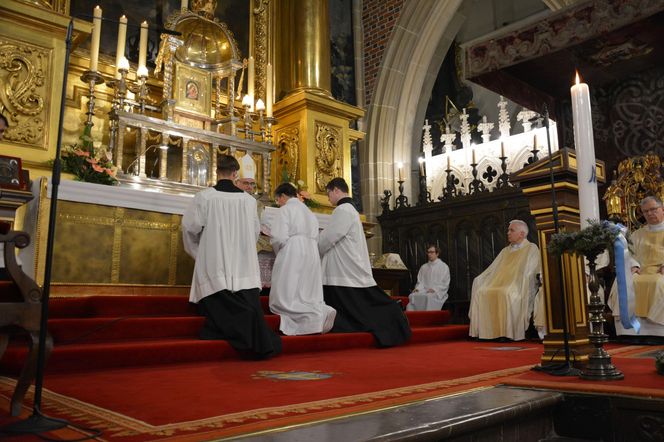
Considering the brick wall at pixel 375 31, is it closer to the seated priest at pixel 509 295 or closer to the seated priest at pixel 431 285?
the seated priest at pixel 431 285

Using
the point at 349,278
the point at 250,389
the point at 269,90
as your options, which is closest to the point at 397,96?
the point at 269,90

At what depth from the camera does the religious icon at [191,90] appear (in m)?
8.05

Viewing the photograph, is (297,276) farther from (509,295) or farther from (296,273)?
(509,295)

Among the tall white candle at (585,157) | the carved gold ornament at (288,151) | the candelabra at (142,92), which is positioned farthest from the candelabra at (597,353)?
the carved gold ornament at (288,151)

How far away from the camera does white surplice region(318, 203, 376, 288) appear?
6.11 m

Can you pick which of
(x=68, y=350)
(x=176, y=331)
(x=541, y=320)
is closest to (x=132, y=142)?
(x=176, y=331)

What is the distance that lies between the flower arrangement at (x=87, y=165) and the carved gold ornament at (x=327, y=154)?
339cm

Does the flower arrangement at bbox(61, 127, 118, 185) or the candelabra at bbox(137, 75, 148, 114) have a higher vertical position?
the candelabra at bbox(137, 75, 148, 114)

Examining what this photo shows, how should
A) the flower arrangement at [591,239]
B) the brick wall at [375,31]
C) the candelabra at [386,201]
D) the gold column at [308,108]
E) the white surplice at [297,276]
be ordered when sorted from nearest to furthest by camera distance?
the flower arrangement at [591,239]
the white surplice at [297,276]
the gold column at [308,108]
the candelabra at [386,201]
the brick wall at [375,31]

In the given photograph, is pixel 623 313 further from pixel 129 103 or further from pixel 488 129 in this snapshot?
pixel 488 129

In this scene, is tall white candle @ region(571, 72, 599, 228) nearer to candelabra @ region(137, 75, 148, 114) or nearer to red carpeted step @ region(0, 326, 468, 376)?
red carpeted step @ region(0, 326, 468, 376)

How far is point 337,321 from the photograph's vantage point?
597 cm

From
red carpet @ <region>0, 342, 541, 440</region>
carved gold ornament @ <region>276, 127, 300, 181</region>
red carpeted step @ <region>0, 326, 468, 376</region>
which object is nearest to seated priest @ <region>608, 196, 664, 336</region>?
red carpet @ <region>0, 342, 541, 440</region>

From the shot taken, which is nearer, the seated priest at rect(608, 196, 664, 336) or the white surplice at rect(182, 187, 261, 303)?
the white surplice at rect(182, 187, 261, 303)
